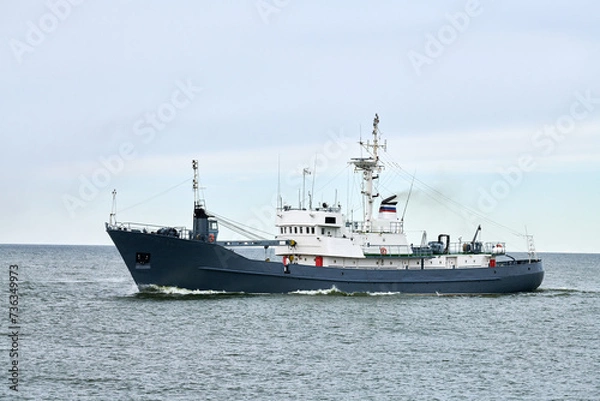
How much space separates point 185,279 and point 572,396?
81.3ft

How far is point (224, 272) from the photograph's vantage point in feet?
147

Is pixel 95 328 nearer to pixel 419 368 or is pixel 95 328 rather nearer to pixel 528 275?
pixel 419 368

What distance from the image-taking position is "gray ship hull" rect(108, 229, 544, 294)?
44.5 meters

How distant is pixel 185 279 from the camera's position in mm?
45125

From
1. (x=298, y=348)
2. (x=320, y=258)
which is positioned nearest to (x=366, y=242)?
(x=320, y=258)

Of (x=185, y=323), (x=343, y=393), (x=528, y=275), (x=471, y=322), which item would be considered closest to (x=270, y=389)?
(x=343, y=393)

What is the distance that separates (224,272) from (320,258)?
5.68 m

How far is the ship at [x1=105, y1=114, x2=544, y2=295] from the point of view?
44781mm

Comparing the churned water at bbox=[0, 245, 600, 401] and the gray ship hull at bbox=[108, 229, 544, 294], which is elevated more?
the gray ship hull at bbox=[108, 229, 544, 294]

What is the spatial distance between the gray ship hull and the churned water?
786 millimetres

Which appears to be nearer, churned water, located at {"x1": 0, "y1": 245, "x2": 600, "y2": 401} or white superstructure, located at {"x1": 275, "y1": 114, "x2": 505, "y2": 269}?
churned water, located at {"x1": 0, "y1": 245, "x2": 600, "y2": 401}

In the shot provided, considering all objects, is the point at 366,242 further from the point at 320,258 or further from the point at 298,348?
the point at 298,348

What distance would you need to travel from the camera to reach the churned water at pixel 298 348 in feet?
84.0

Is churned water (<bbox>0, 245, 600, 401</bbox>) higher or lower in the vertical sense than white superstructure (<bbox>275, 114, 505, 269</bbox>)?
lower
